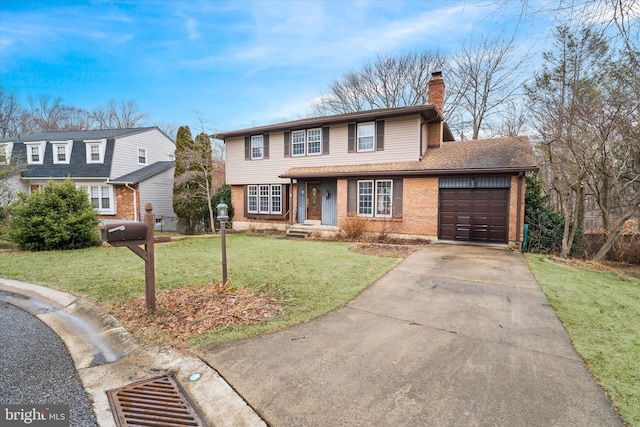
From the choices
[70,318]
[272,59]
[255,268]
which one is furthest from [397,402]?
[272,59]

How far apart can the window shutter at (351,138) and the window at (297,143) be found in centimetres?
258

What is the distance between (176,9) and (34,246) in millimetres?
9000

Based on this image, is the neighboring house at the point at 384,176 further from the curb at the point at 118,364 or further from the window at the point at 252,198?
the curb at the point at 118,364

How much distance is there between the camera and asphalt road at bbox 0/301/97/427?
2535 millimetres

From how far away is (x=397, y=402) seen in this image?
252 cm

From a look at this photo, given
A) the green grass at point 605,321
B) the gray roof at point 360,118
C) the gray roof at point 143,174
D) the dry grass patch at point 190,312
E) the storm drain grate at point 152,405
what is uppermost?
the gray roof at point 360,118

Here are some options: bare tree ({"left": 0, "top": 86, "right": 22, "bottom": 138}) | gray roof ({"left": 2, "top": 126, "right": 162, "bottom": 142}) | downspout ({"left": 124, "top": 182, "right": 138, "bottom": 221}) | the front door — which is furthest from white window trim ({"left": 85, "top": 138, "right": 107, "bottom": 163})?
bare tree ({"left": 0, "top": 86, "right": 22, "bottom": 138})

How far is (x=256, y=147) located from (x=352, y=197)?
6.65 metres

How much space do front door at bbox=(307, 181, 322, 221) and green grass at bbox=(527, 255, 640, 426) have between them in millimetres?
9301

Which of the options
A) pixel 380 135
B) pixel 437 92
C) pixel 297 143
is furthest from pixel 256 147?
pixel 437 92

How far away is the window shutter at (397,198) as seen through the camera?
42.3ft

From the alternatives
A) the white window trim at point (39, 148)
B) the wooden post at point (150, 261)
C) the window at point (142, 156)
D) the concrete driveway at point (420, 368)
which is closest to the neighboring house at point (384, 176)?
the concrete driveway at point (420, 368)

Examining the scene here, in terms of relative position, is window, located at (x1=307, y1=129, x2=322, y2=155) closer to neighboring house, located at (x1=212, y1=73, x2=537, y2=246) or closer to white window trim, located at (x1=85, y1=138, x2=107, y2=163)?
neighboring house, located at (x1=212, y1=73, x2=537, y2=246)

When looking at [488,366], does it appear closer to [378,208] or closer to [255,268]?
[255,268]
